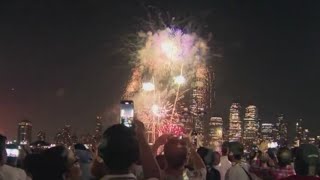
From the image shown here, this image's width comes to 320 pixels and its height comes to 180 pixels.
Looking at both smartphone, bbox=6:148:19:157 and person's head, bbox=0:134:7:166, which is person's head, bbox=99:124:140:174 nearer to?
person's head, bbox=0:134:7:166

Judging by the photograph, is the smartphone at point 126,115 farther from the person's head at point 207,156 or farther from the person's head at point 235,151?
the person's head at point 235,151

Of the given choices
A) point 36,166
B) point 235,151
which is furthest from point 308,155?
point 235,151

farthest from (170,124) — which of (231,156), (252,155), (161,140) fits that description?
(161,140)

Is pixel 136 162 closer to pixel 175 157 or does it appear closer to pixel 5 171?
pixel 175 157

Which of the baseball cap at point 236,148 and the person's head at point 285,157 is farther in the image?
the baseball cap at point 236,148

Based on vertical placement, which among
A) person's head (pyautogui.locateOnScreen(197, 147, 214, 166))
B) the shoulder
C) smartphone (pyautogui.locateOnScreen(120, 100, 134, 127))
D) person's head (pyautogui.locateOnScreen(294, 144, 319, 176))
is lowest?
the shoulder

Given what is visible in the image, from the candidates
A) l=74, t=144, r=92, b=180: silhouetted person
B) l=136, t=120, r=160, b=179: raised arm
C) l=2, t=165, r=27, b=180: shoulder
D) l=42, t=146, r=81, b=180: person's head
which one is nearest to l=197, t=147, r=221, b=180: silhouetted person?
l=74, t=144, r=92, b=180: silhouetted person

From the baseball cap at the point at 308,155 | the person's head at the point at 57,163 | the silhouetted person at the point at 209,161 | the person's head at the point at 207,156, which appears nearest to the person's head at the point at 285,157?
the silhouetted person at the point at 209,161
